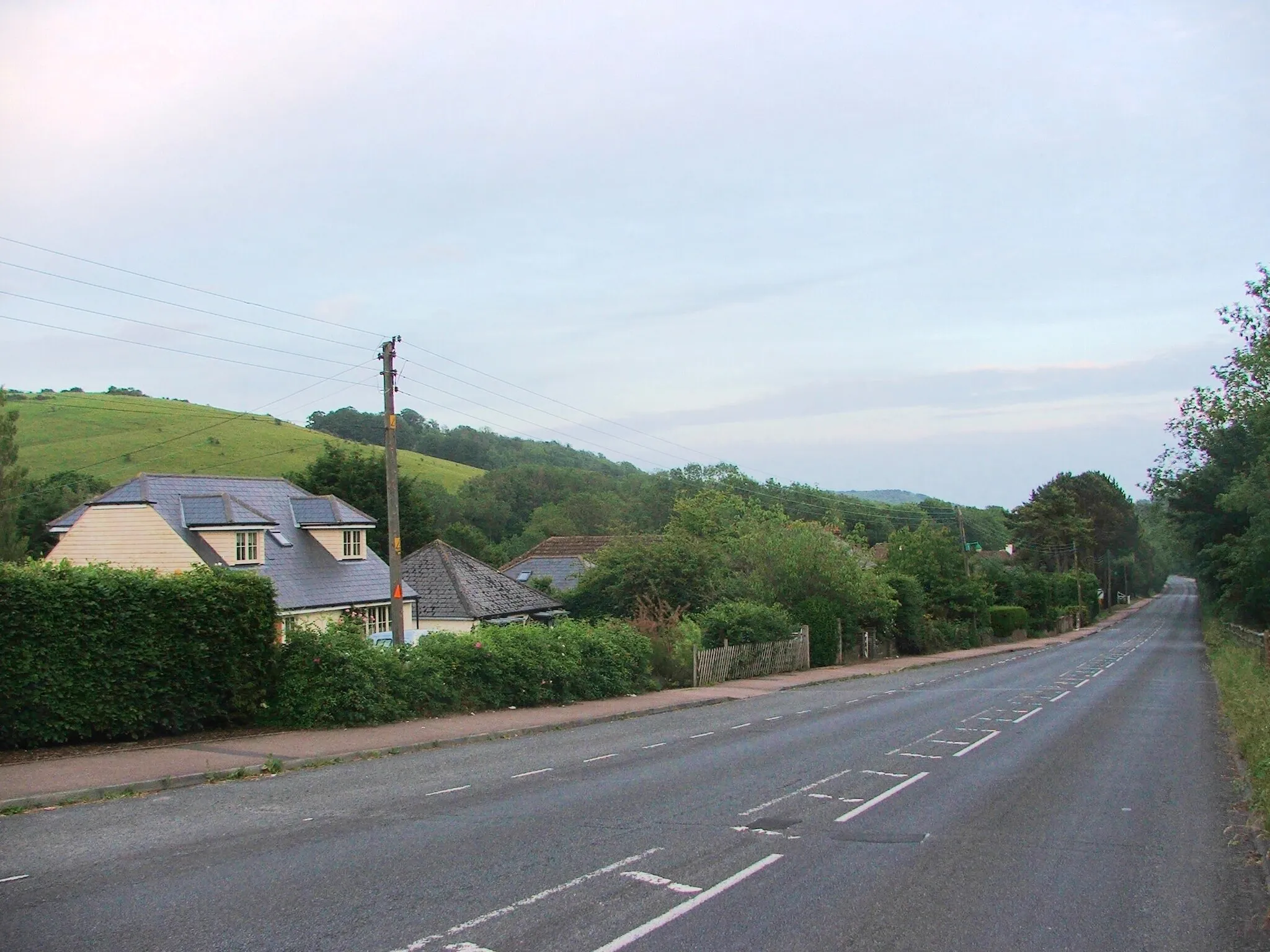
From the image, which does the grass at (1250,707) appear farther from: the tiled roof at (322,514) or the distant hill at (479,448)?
the distant hill at (479,448)

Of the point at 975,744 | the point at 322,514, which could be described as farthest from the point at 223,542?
the point at 975,744

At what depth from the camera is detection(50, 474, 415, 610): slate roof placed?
3144cm

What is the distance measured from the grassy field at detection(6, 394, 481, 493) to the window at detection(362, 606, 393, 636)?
3160 centimetres

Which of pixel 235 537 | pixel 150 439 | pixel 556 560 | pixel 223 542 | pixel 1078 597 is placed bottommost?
pixel 1078 597

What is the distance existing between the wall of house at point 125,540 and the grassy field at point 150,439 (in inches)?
1364

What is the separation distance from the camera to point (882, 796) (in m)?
11.0

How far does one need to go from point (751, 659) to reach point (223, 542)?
57.3 ft

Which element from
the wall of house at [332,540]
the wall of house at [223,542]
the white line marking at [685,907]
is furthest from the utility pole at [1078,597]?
the white line marking at [685,907]

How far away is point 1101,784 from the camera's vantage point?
482 inches

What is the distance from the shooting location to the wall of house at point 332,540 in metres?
35.8

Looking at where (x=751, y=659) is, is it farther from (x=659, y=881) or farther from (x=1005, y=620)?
(x=1005, y=620)

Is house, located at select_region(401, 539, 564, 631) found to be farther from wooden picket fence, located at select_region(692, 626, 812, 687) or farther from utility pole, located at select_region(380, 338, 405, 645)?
utility pole, located at select_region(380, 338, 405, 645)

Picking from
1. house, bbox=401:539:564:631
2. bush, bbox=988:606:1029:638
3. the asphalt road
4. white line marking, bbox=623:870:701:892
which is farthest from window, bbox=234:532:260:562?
bush, bbox=988:606:1029:638

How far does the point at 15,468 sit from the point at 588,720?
38588 millimetres
